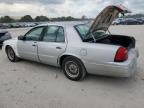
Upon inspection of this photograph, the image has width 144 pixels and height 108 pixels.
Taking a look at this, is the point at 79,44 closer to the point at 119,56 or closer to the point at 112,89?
the point at 119,56

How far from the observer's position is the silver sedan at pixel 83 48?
401 centimetres

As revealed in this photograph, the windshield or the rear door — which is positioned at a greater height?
the windshield

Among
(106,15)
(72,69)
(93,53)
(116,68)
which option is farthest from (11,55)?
(116,68)

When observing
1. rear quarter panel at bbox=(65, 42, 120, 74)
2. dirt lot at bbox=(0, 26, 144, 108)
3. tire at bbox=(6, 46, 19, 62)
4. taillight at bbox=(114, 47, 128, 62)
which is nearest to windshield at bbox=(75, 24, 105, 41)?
rear quarter panel at bbox=(65, 42, 120, 74)

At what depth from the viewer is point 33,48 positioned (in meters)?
5.52

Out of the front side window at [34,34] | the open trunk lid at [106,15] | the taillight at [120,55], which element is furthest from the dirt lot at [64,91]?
the open trunk lid at [106,15]

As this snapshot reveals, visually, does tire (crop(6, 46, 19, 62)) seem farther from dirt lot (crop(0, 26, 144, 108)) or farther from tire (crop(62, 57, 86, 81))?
tire (crop(62, 57, 86, 81))

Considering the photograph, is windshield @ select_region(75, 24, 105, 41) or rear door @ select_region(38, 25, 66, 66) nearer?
windshield @ select_region(75, 24, 105, 41)

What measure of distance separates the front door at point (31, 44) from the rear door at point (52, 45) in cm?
24

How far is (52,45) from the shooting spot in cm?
496

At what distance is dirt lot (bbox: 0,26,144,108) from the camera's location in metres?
3.66

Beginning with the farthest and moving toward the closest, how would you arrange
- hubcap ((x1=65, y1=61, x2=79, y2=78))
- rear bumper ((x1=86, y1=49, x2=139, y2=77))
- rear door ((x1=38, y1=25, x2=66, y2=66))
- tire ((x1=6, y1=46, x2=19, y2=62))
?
tire ((x1=6, y1=46, x2=19, y2=62)), rear door ((x1=38, y1=25, x2=66, y2=66)), hubcap ((x1=65, y1=61, x2=79, y2=78)), rear bumper ((x1=86, y1=49, x2=139, y2=77))

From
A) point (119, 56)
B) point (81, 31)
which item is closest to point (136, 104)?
point (119, 56)

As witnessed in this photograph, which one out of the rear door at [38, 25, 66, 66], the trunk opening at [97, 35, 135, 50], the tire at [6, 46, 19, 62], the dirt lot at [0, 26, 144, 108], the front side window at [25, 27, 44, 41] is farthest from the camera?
the tire at [6, 46, 19, 62]
